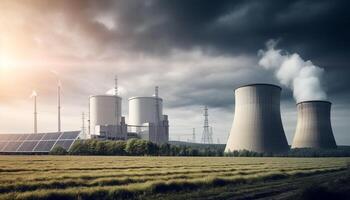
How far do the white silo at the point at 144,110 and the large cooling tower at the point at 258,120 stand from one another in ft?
103

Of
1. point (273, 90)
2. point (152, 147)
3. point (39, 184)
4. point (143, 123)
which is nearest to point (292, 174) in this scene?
point (39, 184)

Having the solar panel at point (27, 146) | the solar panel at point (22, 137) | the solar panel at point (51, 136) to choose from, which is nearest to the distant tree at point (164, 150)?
the solar panel at point (51, 136)

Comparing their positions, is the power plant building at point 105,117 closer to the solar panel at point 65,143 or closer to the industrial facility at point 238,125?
the industrial facility at point 238,125

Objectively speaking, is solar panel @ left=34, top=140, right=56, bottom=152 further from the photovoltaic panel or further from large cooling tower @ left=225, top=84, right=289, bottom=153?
large cooling tower @ left=225, top=84, right=289, bottom=153

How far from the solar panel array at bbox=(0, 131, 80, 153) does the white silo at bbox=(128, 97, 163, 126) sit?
605 inches

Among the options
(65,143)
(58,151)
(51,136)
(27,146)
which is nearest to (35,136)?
(27,146)

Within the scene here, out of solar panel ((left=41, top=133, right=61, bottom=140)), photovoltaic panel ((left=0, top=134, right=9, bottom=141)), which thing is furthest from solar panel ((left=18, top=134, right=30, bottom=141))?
solar panel ((left=41, top=133, right=61, bottom=140))

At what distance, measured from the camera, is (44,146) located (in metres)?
68.7

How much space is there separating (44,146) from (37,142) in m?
4.48

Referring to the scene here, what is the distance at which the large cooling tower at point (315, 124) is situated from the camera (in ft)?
193

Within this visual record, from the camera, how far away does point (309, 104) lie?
2344 inches

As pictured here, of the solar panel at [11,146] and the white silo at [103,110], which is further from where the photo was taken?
the white silo at [103,110]

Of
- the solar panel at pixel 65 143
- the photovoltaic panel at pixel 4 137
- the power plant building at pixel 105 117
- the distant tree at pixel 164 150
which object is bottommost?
the distant tree at pixel 164 150

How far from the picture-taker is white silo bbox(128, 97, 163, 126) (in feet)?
266
